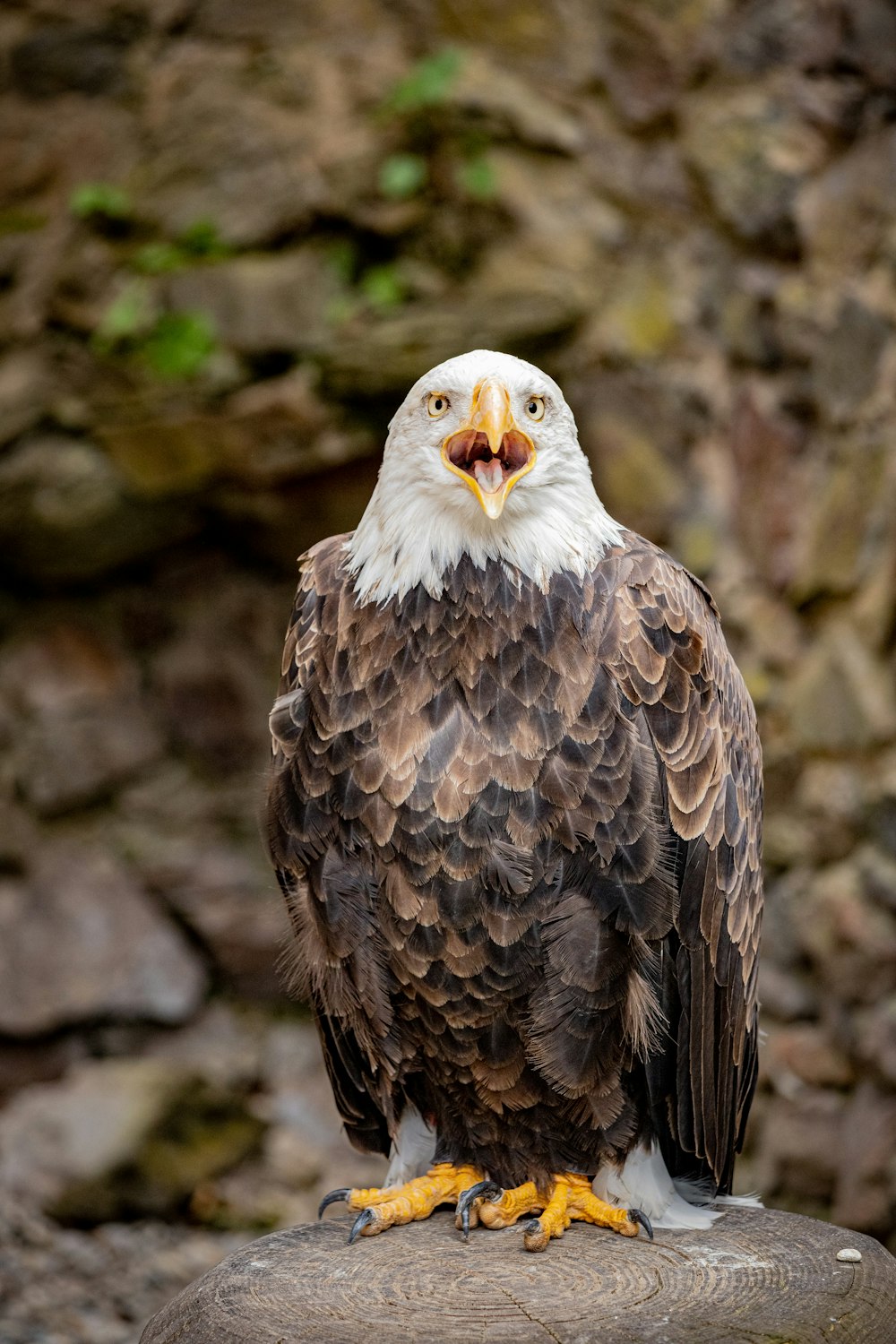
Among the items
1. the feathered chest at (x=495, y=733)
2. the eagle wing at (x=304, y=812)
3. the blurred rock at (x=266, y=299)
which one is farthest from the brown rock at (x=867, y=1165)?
the blurred rock at (x=266, y=299)

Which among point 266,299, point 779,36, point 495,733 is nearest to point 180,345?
point 266,299

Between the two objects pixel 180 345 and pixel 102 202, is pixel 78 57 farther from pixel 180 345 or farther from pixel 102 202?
pixel 180 345

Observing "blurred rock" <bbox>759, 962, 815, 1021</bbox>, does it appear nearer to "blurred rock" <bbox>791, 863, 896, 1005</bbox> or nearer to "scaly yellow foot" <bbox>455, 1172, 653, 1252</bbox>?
"blurred rock" <bbox>791, 863, 896, 1005</bbox>

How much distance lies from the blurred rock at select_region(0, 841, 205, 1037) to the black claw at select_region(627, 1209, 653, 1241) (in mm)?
2821

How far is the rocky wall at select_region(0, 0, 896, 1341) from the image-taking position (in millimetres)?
4094

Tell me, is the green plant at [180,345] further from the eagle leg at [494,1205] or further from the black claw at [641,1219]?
the black claw at [641,1219]

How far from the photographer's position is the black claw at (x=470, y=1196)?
2420 millimetres

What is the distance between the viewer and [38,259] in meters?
4.83

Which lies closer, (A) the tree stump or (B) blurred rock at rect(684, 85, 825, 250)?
(A) the tree stump

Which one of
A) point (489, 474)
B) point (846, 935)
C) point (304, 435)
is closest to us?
point (489, 474)

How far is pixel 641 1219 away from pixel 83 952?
2.96m

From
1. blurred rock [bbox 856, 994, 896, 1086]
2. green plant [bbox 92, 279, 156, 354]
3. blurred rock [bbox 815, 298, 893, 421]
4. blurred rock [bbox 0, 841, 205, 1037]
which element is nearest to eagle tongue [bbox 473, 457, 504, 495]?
blurred rock [bbox 815, 298, 893, 421]

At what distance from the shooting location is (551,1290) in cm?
213

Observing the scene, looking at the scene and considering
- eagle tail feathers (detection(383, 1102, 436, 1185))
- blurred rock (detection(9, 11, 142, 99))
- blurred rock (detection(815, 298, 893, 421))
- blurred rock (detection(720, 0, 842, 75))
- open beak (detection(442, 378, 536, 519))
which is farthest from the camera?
blurred rock (detection(9, 11, 142, 99))
